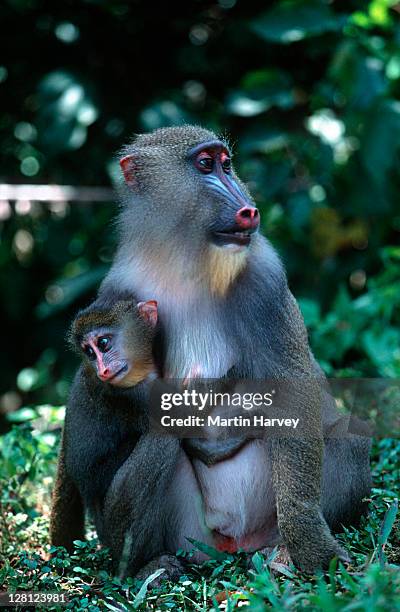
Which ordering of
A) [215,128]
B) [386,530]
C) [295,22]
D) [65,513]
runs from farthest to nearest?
[215,128] < [295,22] < [65,513] < [386,530]

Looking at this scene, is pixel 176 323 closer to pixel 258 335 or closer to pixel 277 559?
pixel 258 335

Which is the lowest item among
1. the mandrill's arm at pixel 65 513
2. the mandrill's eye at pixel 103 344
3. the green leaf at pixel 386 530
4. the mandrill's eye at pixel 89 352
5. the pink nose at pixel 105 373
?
the mandrill's arm at pixel 65 513

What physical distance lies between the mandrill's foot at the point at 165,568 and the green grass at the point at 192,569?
36 millimetres

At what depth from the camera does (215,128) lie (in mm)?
7105

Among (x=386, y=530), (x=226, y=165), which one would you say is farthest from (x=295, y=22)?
(x=386, y=530)

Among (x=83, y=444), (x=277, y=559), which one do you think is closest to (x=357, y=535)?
(x=277, y=559)

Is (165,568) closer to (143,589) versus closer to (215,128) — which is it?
(143,589)

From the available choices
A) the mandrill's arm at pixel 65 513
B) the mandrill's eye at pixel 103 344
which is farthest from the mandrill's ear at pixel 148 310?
the mandrill's arm at pixel 65 513

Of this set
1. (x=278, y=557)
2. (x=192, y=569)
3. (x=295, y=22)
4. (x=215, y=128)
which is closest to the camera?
(x=278, y=557)

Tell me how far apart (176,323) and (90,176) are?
14.4ft

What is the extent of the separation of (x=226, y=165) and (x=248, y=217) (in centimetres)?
34

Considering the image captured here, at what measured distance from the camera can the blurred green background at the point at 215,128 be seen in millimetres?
6512

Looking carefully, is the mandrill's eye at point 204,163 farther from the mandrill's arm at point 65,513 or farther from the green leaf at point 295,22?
the green leaf at point 295,22

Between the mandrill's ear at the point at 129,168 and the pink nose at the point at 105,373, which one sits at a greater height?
the mandrill's ear at the point at 129,168
